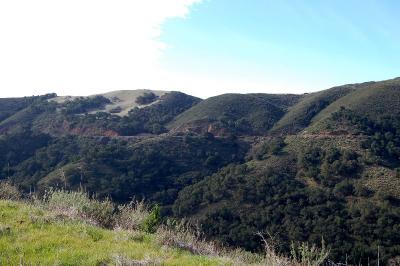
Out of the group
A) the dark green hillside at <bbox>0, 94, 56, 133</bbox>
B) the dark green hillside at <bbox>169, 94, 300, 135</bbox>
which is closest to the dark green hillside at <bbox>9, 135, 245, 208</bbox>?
the dark green hillside at <bbox>169, 94, 300, 135</bbox>

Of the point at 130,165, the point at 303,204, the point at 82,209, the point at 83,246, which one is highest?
the point at 83,246

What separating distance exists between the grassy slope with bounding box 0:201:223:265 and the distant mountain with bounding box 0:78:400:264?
12.3 meters

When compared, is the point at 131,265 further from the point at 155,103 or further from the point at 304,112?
the point at 155,103

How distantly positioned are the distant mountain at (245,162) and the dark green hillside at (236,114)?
0.24 m

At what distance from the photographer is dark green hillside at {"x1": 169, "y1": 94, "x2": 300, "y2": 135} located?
7162 cm

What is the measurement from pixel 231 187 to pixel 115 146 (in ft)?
76.0

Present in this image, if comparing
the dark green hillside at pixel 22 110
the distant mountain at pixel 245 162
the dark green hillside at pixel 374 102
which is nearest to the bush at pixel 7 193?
the distant mountain at pixel 245 162

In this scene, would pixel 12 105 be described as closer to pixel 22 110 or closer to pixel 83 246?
pixel 22 110

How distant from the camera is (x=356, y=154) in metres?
46.2

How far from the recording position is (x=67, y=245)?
682 centimetres

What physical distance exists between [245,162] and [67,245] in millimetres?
50069

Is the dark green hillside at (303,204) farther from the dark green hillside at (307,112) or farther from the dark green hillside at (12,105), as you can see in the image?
the dark green hillside at (12,105)

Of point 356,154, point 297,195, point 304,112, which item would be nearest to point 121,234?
point 297,195

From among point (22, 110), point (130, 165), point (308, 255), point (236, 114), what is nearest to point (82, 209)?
point (308, 255)
